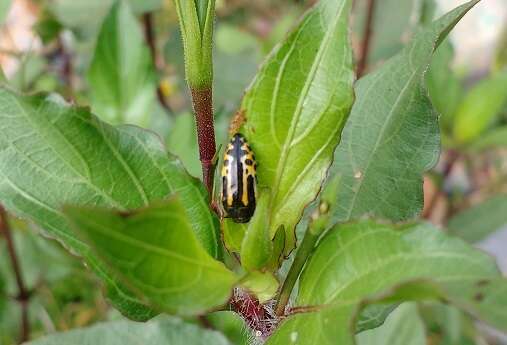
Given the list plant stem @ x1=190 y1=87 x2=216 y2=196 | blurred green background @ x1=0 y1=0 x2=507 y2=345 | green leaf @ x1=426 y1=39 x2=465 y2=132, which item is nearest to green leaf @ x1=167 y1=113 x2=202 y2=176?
blurred green background @ x1=0 y1=0 x2=507 y2=345

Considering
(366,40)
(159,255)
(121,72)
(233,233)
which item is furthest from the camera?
(366,40)

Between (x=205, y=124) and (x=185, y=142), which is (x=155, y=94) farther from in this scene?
(x=205, y=124)

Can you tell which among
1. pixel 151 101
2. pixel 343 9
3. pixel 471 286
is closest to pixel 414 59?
Result: pixel 343 9

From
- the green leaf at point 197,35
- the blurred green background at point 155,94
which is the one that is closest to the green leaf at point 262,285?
the green leaf at point 197,35

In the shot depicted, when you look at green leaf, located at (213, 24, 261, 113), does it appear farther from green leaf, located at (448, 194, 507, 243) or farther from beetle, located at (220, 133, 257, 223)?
beetle, located at (220, 133, 257, 223)

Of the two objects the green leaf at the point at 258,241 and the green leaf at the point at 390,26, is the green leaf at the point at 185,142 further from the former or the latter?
the green leaf at the point at 390,26

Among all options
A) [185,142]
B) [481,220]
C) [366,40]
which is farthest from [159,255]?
[481,220]
